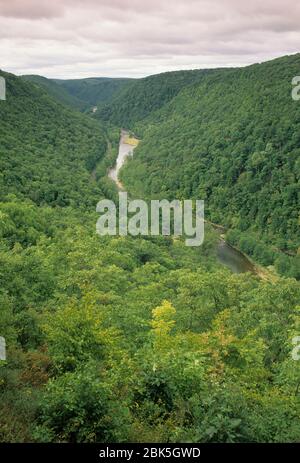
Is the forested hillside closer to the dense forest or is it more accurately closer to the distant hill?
the dense forest
